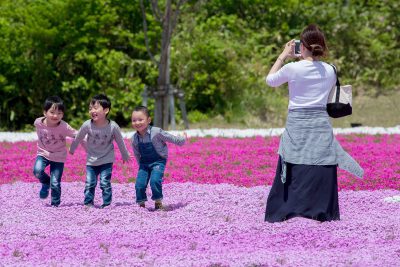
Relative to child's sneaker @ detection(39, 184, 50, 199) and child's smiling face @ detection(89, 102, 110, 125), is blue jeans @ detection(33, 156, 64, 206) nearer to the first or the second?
child's sneaker @ detection(39, 184, 50, 199)

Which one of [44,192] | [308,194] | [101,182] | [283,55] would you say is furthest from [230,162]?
[283,55]

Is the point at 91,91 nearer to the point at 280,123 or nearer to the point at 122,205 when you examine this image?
the point at 280,123

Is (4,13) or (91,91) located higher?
(4,13)

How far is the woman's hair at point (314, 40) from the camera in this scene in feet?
27.0

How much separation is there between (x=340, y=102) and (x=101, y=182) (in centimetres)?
306

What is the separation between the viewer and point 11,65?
73.8 ft

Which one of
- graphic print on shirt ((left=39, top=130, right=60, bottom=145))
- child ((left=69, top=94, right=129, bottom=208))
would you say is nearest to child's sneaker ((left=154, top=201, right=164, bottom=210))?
child ((left=69, top=94, right=129, bottom=208))

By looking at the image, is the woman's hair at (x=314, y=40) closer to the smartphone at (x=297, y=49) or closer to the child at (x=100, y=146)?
the smartphone at (x=297, y=49)

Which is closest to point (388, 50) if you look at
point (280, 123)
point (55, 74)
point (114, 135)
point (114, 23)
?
point (280, 123)

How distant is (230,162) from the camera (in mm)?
13812

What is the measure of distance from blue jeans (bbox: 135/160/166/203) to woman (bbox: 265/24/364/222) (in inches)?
63.8

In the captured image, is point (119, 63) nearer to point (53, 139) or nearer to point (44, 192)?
point (44, 192)

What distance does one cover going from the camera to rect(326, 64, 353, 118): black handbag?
8242mm

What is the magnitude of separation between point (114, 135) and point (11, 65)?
13464mm
